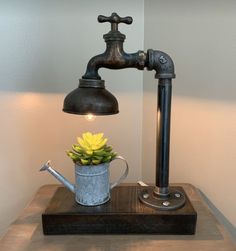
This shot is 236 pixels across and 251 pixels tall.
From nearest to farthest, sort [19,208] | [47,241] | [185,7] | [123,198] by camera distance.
→ 1. [47,241]
2. [123,198]
3. [185,7]
4. [19,208]

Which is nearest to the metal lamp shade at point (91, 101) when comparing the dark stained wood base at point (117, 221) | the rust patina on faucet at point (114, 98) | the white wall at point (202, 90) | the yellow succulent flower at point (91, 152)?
the rust patina on faucet at point (114, 98)

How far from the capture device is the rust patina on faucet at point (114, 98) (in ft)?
2.07

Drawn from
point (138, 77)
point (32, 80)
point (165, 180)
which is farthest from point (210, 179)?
point (32, 80)

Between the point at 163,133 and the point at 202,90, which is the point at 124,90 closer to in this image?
the point at 202,90

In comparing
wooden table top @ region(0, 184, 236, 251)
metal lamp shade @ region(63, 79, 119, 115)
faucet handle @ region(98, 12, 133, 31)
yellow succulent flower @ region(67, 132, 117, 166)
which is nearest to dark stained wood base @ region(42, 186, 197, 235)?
wooden table top @ region(0, 184, 236, 251)

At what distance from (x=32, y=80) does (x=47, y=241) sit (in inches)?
27.4

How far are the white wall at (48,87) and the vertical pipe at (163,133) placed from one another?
447mm

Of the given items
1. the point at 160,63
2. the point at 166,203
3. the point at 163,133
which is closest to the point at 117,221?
the point at 166,203

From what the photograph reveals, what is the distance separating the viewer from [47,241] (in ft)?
2.09

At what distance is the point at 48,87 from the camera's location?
1.09 meters

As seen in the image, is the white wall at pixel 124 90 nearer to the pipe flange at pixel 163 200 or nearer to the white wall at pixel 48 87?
the white wall at pixel 48 87

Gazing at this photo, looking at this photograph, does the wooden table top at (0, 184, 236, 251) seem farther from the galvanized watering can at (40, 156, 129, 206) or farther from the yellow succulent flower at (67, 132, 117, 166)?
the yellow succulent flower at (67, 132, 117, 166)

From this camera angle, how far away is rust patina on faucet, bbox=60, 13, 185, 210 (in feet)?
2.07

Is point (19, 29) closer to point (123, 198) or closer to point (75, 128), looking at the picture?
point (75, 128)
